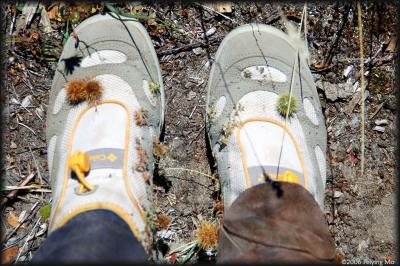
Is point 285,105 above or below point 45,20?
below

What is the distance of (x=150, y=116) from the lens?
248 cm

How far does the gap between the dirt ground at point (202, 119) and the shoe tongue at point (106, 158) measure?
42 centimetres

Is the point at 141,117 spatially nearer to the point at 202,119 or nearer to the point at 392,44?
the point at 202,119

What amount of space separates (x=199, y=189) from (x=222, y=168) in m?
0.24

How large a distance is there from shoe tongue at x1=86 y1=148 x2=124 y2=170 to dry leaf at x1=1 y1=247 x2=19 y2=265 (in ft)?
2.41

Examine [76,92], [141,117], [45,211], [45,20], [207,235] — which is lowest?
[207,235]

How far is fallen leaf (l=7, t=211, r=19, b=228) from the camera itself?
8.54 ft

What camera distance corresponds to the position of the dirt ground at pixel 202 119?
8.53 feet

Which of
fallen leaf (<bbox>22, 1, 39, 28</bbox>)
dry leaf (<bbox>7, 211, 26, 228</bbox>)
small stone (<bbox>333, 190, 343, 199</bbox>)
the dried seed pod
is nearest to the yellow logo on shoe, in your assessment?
the dried seed pod

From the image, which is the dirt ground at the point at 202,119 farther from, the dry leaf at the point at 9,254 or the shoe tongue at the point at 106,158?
the shoe tongue at the point at 106,158

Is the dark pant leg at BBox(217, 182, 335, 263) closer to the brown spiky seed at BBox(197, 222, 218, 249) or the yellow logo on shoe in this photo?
the yellow logo on shoe

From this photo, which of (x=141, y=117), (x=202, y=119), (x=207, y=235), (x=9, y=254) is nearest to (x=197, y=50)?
(x=202, y=119)

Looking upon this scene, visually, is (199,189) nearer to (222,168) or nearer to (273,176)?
(222,168)

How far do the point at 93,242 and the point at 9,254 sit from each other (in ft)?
3.38
